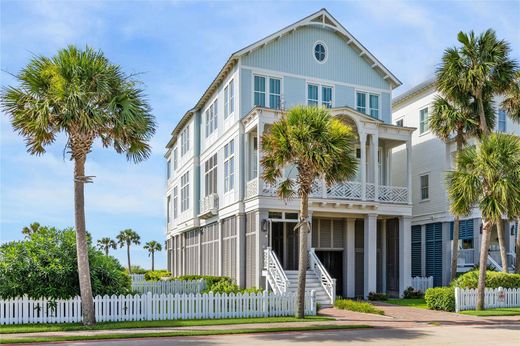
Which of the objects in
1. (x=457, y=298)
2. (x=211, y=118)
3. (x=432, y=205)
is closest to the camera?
(x=457, y=298)

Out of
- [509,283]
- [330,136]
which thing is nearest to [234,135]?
[330,136]

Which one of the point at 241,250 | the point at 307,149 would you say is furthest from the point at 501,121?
the point at 307,149

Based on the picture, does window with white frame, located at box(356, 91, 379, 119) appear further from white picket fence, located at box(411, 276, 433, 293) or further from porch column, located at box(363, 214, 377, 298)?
white picket fence, located at box(411, 276, 433, 293)

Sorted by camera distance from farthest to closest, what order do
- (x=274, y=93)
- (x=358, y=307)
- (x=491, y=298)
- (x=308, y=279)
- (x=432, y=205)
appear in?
1. (x=432, y=205)
2. (x=274, y=93)
3. (x=308, y=279)
4. (x=491, y=298)
5. (x=358, y=307)

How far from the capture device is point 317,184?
2877 cm

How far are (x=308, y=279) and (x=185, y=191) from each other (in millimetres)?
16405

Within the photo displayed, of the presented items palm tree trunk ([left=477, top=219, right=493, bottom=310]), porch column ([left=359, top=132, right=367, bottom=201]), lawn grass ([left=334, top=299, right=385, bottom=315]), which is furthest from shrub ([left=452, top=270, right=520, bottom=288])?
porch column ([left=359, top=132, right=367, bottom=201])

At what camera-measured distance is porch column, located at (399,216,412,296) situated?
31.0 m

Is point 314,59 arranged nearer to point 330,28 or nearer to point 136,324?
point 330,28

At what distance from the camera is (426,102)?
123 ft

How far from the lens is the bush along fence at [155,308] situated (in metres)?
18.9

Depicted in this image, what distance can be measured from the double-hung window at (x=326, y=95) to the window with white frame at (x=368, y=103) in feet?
5.72

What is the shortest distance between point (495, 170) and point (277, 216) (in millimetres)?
10412

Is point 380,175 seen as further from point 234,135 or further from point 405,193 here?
point 234,135
